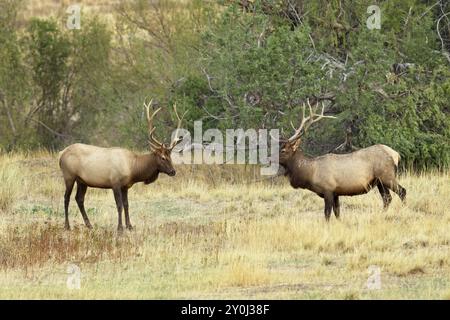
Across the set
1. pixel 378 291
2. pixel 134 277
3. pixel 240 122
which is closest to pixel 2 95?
pixel 240 122

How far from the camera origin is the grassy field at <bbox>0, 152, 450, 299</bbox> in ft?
40.3

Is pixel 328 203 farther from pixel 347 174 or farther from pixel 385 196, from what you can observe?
pixel 385 196

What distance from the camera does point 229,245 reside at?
1468 centimetres

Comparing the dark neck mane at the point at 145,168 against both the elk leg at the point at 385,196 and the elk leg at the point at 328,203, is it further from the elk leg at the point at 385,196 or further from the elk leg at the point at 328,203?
the elk leg at the point at 385,196

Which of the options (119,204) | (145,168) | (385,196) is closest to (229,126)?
(145,168)

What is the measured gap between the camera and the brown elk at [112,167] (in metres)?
16.3

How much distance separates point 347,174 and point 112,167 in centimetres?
342

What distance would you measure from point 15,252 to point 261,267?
3288mm

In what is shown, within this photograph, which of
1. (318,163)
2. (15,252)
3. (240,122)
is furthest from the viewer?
(240,122)

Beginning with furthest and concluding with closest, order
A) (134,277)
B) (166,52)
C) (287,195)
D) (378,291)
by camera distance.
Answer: (166,52) → (287,195) → (134,277) → (378,291)

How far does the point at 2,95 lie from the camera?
2803cm

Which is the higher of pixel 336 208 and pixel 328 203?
pixel 328 203

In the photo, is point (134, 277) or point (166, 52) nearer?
point (134, 277)

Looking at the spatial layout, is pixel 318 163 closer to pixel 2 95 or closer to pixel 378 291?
pixel 378 291
